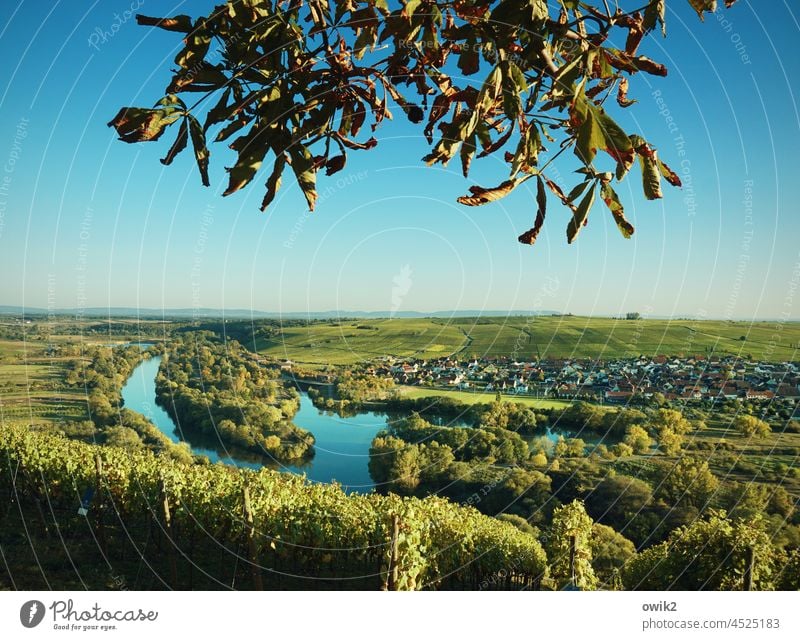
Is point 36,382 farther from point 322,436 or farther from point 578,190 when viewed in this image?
point 578,190

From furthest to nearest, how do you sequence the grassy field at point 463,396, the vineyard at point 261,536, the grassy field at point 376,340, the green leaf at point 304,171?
the vineyard at point 261,536 < the grassy field at point 463,396 < the grassy field at point 376,340 < the green leaf at point 304,171

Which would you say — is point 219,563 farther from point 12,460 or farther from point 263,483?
point 12,460

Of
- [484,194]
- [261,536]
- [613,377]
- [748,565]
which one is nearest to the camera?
[484,194]

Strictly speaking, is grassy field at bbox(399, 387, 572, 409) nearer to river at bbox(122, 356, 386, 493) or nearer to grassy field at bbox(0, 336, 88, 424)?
river at bbox(122, 356, 386, 493)

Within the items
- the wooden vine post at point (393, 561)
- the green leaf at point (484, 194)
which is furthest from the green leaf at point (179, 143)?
the wooden vine post at point (393, 561)

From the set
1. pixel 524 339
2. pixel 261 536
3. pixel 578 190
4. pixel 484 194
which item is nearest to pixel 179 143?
pixel 484 194

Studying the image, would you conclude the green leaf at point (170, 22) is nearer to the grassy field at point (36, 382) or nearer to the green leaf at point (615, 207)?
the green leaf at point (615, 207)

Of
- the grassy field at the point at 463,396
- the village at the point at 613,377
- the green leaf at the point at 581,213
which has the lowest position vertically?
the grassy field at the point at 463,396

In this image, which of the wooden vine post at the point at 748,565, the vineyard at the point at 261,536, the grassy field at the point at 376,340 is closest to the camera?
the wooden vine post at the point at 748,565
